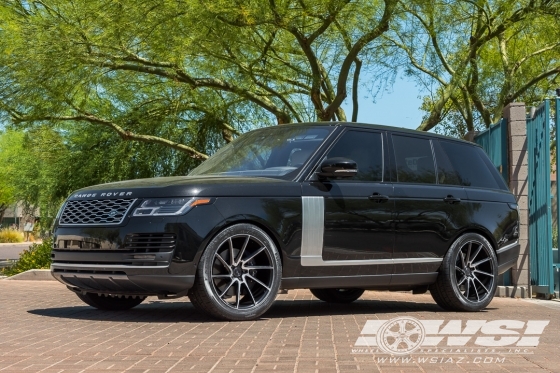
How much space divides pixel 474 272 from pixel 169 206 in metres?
3.91

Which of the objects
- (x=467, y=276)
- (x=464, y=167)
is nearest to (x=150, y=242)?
(x=467, y=276)

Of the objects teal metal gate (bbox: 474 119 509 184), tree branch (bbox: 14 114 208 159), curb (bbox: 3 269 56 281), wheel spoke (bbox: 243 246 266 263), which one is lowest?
curb (bbox: 3 269 56 281)

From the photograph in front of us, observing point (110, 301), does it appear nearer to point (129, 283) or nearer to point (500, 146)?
point (129, 283)

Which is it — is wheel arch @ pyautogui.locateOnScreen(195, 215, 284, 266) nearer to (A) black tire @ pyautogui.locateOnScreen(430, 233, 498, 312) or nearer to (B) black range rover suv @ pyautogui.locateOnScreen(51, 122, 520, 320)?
(B) black range rover suv @ pyautogui.locateOnScreen(51, 122, 520, 320)

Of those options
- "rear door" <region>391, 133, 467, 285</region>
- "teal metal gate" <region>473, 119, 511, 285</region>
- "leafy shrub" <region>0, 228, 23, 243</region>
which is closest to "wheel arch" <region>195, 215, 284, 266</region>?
"rear door" <region>391, 133, 467, 285</region>

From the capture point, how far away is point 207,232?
8.74 meters

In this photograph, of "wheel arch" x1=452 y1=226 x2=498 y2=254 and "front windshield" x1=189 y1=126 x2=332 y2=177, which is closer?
"front windshield" x1=189 y1=126 x2=332 y2=177

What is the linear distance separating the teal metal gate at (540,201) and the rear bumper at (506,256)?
7.92ft

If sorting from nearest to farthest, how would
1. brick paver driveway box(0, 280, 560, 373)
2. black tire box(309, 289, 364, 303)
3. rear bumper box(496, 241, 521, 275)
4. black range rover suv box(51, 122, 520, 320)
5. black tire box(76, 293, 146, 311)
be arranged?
brick paver driveway box(0, 280, 560, 373) → black range rover suv box(51, 122, 520, 320) → black tire box(76, 293, 146, 311) → rear bumper box(496, 241, 521, 275) → black tire box(309, 289, 364, 303)

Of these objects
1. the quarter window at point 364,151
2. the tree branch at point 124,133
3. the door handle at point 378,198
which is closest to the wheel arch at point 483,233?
the door handle at point 378,198

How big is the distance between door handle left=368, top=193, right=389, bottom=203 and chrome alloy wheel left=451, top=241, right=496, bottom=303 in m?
1.21

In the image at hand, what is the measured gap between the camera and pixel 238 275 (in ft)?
29.4

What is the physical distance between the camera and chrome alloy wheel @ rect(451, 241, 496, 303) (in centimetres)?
1086

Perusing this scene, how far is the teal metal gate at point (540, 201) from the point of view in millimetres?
13938
